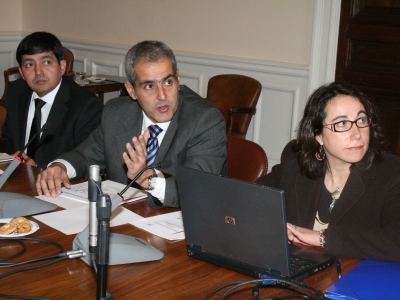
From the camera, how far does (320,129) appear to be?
2.43 metres

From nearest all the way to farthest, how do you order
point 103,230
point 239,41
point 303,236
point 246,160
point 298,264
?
point 103,230 → point 298,264 → point 303,236 → point 246,160 → point 239,41

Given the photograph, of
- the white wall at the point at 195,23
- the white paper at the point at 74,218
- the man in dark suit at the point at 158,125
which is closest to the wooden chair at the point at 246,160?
the man in dark suit at the point at 158,125

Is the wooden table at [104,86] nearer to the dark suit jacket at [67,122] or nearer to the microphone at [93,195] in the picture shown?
the dark suit jacket at [67,122]

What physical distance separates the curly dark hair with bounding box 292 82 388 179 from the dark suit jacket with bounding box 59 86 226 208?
0.42 m

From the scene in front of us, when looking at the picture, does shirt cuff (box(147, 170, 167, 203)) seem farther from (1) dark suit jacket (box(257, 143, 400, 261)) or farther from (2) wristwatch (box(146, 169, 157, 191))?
(1) dark suit jacket (box(257, 143, 400, 261))

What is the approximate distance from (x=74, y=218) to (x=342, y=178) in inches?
38.2

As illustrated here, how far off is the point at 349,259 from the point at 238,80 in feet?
10.2

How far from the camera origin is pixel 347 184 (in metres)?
2.31

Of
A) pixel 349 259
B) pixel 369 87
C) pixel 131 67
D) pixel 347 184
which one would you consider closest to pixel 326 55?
pixel 369 87

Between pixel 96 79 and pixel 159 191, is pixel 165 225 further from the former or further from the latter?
pixel 96 79

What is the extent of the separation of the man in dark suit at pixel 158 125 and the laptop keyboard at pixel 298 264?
0.79 meters

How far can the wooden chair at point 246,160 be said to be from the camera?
9.12 ft

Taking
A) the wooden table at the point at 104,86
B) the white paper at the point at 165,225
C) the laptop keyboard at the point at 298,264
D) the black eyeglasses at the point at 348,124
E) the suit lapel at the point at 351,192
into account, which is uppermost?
the black eyeglasses at the point at 348,124

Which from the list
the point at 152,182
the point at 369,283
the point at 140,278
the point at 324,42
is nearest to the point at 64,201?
the point at 152,182
